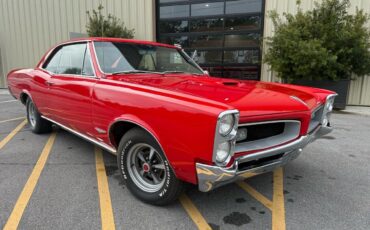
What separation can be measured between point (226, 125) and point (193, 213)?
1035 mm

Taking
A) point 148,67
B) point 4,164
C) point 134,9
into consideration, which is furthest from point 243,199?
point 134,9

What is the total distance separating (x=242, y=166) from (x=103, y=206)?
4.60 feet

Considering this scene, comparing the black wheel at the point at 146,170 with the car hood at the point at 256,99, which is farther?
the black wheel at the point at 146,170

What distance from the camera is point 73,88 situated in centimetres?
358

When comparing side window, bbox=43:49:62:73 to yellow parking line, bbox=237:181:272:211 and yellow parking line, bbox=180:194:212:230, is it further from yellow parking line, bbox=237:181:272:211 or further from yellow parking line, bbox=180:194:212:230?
yellow parking line, bbox=237:181:272:211

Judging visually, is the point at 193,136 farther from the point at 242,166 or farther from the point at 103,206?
the point at 103,206

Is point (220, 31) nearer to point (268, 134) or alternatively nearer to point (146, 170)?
point (268, 134)

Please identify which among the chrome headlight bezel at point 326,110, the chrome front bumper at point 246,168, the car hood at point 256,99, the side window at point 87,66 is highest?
the side window at point 87,66

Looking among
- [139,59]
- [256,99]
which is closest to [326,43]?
[139,59]

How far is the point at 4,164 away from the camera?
12.7ft

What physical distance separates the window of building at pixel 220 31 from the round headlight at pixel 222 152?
8140mm

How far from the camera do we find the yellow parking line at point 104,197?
253cm

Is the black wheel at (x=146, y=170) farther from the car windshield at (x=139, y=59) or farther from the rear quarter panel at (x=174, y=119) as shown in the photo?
the car windshield at (x=139, y=59)

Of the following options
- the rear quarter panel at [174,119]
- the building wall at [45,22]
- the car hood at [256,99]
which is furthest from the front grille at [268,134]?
the building wall at [45,22]
